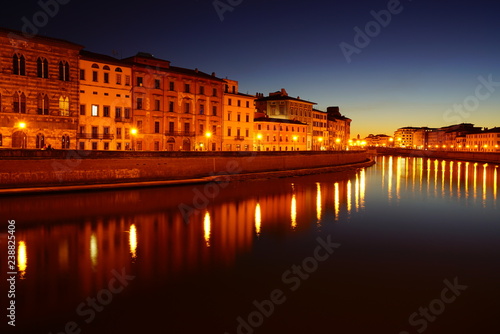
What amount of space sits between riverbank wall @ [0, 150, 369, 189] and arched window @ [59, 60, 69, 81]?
430 inches

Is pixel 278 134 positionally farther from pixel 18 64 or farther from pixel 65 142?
pixel 18 64

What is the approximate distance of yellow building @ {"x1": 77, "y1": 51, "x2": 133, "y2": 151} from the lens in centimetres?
3812

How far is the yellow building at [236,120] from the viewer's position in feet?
176

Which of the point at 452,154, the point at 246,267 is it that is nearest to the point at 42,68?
the point at 246,267

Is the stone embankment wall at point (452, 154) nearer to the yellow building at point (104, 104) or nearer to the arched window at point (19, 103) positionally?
the yellow building at point (104, 104)

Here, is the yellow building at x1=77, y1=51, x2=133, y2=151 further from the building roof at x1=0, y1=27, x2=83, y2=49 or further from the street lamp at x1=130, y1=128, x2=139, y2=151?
the building roof at x1=0, y1=27, x2=83, y2=49

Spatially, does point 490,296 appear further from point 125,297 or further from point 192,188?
point 192,188

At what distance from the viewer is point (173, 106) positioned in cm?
4644

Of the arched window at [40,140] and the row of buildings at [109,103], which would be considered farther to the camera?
the arched window at [40,140]

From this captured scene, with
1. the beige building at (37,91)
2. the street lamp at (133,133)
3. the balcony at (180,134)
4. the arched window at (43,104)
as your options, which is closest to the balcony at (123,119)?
the street lamp at (133,133)

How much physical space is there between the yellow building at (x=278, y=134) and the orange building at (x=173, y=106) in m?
11.9

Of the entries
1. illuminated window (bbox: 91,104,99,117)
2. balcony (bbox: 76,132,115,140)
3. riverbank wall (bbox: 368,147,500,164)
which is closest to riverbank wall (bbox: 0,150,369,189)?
balcony (bbox: 76,132,115,140)

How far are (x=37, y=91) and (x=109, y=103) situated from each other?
7.20m

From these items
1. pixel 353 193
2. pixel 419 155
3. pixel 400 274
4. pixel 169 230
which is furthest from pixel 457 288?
pixel 419 155
